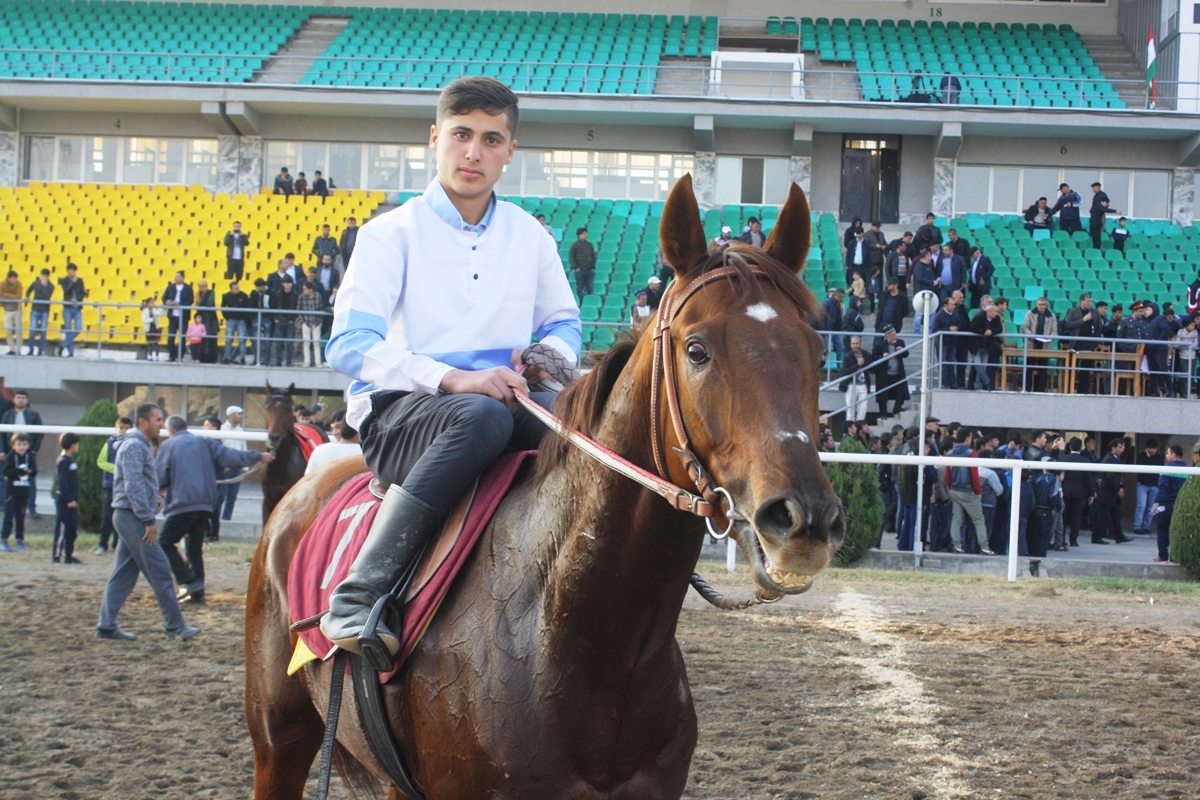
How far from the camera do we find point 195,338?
20484 mm

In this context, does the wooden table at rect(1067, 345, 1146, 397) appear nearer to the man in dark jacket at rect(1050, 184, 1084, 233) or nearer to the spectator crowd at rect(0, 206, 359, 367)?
the man in dark jacket at rect(1050, 184, 1084, 233)

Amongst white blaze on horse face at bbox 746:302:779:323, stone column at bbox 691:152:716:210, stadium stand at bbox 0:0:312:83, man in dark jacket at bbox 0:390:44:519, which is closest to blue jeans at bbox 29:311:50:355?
man in dark jacket at bbox 0:390:44:519

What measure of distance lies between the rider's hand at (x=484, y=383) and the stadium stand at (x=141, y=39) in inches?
1090

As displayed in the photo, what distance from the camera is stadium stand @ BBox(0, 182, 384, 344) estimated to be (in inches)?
924

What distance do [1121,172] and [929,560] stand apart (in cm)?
1898

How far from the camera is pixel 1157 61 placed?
28.9 meters

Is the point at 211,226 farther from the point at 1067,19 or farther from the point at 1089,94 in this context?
the point at 1067,19

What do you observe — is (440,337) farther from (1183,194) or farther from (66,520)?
(1183,194)

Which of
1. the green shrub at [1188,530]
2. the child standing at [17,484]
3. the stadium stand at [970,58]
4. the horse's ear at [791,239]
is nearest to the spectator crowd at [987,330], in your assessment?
the green shrub at [1188,530]

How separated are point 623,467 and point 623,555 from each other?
0.24 metres

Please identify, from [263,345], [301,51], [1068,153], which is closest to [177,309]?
[263,345]

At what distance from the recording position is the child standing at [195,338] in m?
20.5

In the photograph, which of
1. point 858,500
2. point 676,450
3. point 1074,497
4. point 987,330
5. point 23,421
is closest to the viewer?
point 676,450

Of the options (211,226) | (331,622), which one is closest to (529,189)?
(211,226)
